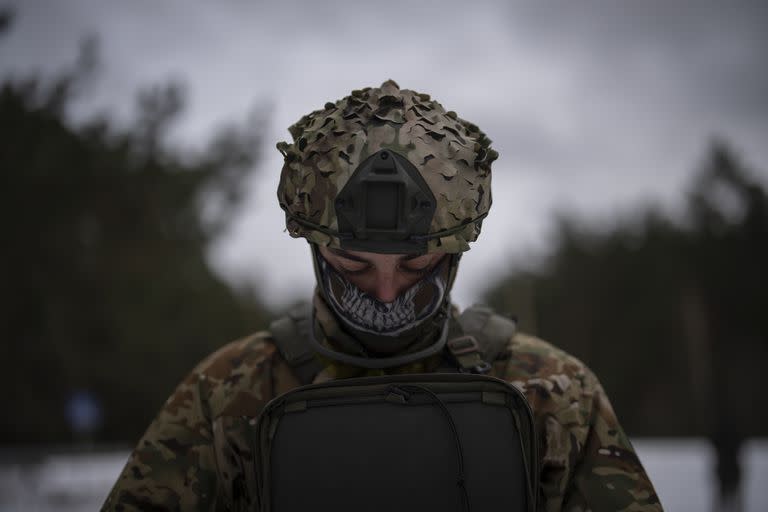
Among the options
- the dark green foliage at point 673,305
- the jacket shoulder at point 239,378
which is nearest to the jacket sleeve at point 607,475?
the jacket shoulder at point 239,378

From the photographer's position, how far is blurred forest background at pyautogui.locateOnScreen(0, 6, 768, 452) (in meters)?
19.8

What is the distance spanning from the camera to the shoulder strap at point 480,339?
2.44 m

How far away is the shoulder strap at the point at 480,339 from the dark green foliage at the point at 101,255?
18.7 metres

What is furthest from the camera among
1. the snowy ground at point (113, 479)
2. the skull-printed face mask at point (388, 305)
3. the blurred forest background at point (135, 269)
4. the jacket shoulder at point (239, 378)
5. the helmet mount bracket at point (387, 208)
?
the blurred forest background at point (135, 269)

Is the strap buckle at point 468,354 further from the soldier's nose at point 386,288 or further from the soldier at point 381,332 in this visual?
the soldier's nose at point 386,288

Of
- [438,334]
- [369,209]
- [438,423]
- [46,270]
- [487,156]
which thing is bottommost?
[46,270]

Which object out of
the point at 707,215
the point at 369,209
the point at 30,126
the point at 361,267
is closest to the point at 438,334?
the point at 361,267

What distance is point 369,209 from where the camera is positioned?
2.24 metres

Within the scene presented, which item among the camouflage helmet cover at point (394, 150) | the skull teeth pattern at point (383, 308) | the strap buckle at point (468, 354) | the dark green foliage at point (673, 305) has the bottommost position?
the dark green foliage at point (673, 305)

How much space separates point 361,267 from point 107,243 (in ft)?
71.9

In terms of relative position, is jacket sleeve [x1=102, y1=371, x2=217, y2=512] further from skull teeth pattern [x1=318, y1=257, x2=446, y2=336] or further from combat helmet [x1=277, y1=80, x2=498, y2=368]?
skull teeth pattern [x1=318, y1=257, x2=446, y2=336]

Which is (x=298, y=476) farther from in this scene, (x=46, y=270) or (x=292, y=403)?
(x=46, y=270)

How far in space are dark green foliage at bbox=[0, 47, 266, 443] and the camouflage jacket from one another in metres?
18.5

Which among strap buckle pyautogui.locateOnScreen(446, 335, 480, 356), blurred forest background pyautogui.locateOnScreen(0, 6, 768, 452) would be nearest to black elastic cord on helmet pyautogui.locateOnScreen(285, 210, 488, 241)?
strap buckle pyautogui.locateOnScreen(446, 335, 480, 356)
